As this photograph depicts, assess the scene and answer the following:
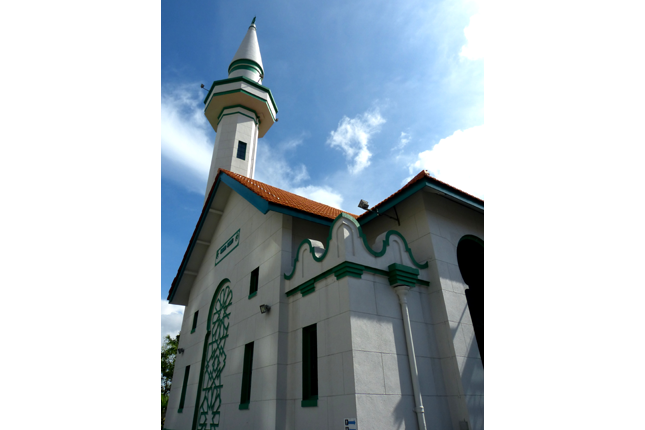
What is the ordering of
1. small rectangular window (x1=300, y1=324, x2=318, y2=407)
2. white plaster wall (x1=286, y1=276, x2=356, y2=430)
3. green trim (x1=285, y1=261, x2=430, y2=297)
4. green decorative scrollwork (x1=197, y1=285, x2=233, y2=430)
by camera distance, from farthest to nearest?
green decorative scrollwork (x1=197, y1=285, x2=233, y2=430), small rectangular window (x1=300, y1=324, x2=318, y2=407), green trim (x1=285, y1=261, x2=430, y2=297), white plaster wall (x1=286, y1=276, x2=356, y2=430)

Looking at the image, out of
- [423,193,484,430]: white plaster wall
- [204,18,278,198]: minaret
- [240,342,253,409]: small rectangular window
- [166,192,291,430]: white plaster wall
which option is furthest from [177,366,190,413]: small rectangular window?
[204,18,278,198]: minaret

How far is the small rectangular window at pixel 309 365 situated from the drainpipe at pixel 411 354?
1.94m

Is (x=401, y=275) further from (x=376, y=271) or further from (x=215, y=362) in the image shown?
(x=215, y=362)

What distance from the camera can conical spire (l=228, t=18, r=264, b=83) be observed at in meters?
25.3

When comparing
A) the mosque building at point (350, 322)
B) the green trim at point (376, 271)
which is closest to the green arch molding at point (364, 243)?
the mosque building at point (350, 322)

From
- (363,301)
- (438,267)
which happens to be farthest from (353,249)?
(438,267)

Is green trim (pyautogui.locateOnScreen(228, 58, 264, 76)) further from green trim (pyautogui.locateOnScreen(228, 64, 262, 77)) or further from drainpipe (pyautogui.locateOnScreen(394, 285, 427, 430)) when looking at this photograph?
drainpipe (pyautogui.locateOnScreen(394, 285, 427, 430))

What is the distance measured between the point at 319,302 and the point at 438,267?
2.86 meters

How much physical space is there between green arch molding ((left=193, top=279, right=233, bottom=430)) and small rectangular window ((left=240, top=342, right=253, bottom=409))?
133 centimetres

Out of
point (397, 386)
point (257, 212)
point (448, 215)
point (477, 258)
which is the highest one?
point (257, 212)

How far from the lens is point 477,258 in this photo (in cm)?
954

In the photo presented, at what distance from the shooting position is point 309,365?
7.53 meters

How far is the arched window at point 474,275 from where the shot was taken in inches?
319

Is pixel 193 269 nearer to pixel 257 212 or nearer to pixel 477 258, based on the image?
pixel 257 212
